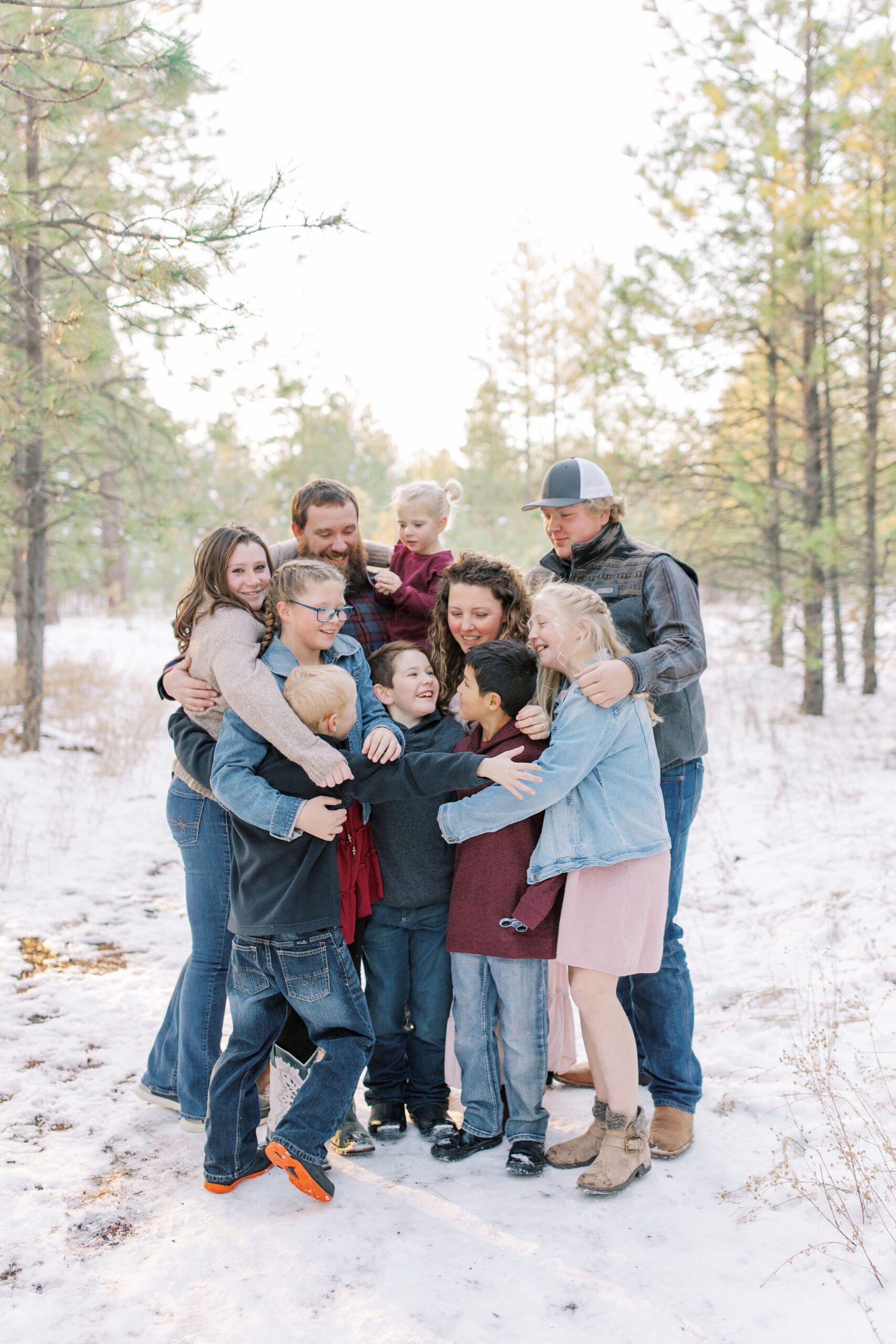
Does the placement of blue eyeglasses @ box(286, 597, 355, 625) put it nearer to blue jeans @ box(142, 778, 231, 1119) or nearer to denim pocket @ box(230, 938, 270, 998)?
blue jeans @ box(142, 778, 231, 1119)

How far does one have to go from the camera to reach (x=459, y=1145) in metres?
3.02

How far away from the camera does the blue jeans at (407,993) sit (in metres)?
3.21

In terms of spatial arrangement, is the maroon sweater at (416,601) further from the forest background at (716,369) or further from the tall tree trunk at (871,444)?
the tall tree trunk at (871,444)

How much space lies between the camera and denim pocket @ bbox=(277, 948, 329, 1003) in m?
2.82

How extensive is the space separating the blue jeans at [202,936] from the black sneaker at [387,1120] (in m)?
0.59

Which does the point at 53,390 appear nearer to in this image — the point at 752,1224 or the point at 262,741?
the point at 262,741

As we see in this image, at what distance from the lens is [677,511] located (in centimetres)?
1460

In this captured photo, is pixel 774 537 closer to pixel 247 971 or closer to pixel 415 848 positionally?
pixel 415 848

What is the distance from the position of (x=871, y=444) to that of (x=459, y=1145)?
9422 millimetres

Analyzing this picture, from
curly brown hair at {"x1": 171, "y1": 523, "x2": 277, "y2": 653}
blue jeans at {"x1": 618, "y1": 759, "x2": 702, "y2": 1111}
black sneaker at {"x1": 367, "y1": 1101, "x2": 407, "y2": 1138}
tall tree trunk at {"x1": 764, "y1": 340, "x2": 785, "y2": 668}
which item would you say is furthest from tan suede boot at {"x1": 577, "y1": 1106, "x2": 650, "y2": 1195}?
tall tree trunk at {"x1": 764, "y1": 340, "x2": 785, "y2": 668}

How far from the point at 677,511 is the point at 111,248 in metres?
11.6

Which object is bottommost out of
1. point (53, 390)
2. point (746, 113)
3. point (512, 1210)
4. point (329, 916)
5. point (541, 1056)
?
point (512, 1210)

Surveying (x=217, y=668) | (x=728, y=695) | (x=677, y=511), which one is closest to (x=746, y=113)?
(x=677, y=511)

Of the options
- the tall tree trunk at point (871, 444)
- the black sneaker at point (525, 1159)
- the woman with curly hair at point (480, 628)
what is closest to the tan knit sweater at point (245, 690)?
the woman with curly hair at point (480, 628)
